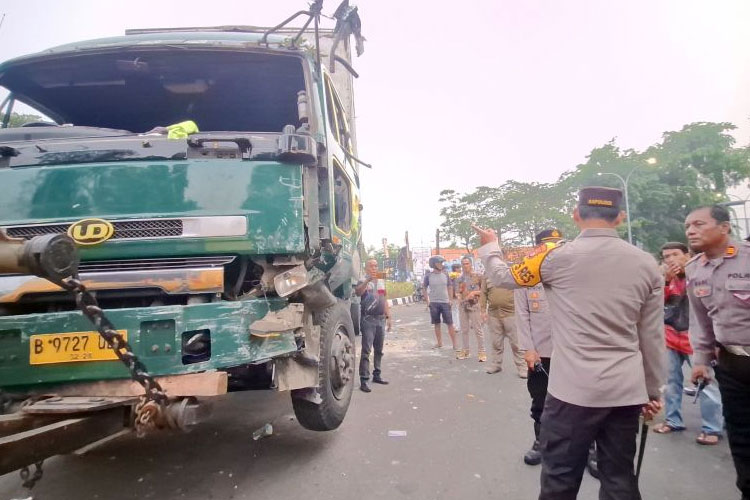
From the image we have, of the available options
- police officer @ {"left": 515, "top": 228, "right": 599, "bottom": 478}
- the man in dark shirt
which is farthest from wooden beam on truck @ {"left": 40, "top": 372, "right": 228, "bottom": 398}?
the man in dark shirt

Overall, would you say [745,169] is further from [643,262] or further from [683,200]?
[643,262]

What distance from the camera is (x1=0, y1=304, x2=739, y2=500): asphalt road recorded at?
264cm

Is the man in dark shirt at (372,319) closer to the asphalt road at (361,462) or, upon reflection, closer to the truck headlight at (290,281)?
the asphalt road at (361,462)

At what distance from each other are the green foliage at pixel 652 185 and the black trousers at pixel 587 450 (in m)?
24.5

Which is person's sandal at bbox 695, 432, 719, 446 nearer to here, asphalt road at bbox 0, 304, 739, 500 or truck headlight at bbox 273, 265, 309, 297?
asphalt road at bbox 0, 304, 739, 500

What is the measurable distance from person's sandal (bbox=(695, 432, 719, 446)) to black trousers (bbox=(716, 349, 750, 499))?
110 cm

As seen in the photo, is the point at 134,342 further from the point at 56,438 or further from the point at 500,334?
the point at 500,334

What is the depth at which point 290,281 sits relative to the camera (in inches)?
98.7

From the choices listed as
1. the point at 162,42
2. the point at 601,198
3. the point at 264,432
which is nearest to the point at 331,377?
the point at 264,432

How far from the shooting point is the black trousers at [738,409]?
2.23 metres

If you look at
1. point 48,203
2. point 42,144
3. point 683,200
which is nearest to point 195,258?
point 48,203

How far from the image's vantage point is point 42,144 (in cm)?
248

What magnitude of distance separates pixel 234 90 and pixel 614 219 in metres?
2.93

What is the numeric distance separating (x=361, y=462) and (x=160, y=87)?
10.5ft
